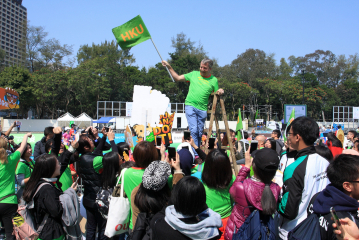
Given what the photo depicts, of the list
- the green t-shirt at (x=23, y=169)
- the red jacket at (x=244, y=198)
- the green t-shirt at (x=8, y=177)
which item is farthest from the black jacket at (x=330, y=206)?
the green t-shirt at (x=23, y=169)

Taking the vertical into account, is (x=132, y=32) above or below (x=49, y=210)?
above

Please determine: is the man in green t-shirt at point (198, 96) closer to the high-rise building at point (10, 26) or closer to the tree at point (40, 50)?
the tree at point (40, 50)

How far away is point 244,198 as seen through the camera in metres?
2.14

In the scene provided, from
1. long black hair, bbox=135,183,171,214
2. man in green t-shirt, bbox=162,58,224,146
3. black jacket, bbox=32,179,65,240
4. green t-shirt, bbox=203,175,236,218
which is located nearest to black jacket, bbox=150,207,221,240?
long black hair, bbox=135,183,171,214

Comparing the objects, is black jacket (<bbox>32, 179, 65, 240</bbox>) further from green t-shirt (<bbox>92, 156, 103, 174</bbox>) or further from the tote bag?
green t-shirt (<bbox>92, 156, 103, 174</bbox>)

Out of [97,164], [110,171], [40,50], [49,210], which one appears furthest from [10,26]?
[49,210]

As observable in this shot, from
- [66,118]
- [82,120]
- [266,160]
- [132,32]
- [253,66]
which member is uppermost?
[253,66]

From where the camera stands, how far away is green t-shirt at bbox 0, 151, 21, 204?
10.6 feet

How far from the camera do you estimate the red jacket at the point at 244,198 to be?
6.84ft

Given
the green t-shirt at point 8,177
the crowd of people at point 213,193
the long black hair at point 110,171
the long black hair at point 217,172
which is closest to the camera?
the crowd of people at point 213,193

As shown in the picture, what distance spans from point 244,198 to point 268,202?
21cm

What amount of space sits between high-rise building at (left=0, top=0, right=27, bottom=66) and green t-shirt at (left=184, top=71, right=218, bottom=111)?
85546 millimetres

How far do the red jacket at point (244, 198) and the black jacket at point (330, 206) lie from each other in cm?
40

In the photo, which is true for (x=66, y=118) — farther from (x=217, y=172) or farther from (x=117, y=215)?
(x=217, y=172)
